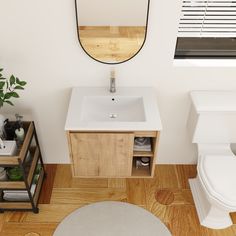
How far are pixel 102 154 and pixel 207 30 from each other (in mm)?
1124

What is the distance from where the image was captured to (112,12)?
69.2 inches

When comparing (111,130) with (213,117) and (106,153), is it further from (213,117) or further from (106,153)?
(213,117)

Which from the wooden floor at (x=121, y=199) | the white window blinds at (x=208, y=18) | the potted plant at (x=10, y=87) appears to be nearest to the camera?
the potted plant at (x=10, y=87)

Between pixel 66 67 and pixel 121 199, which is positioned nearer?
pixel 66 67

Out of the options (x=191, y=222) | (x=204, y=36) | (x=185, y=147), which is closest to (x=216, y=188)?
(x=191, y=222)

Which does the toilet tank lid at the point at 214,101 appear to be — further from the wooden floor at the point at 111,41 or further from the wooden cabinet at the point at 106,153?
the wooden floor at the point at 111,41

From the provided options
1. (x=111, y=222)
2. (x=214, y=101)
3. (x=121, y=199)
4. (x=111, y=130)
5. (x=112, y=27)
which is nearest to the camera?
(x=111, y=130)

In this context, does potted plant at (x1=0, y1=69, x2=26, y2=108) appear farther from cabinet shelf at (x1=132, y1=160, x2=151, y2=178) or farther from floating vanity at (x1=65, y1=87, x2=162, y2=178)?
cabinet shelf at (x1=132, y1=160, x2=151, y2=178)

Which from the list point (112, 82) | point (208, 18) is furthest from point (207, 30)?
point (112, 82)

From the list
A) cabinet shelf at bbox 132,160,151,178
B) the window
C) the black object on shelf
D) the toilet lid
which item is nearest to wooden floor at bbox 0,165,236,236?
cabinet shelf at bbox 132,160,151,178

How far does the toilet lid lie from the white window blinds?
0.88 meters

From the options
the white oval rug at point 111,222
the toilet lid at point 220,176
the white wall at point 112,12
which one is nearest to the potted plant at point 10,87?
the white wall at point 112,12

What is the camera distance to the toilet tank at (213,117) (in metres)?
1.87

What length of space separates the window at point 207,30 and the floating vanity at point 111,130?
455 millimetres
